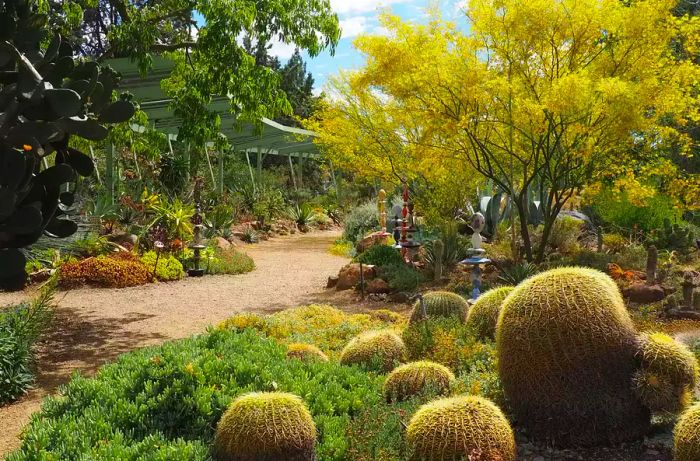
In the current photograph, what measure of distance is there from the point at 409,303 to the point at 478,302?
3.76 m

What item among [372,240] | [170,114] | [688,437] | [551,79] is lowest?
[688,437]

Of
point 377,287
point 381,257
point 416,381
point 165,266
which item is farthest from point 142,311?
point 416,381

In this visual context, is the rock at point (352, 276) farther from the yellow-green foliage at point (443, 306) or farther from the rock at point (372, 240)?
the yellow-green foliage at point (443, 306)

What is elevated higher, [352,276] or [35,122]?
[35,122]

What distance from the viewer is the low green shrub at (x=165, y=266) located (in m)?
11.4

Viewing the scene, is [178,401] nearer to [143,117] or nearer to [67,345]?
[67,345]

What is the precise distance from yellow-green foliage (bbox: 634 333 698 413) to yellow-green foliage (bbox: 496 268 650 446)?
7 centimetres

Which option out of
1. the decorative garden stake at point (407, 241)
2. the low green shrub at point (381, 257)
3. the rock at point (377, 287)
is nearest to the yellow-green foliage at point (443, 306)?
the rock at point (377, 287)

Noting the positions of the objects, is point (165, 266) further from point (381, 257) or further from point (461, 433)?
point (461, 433)

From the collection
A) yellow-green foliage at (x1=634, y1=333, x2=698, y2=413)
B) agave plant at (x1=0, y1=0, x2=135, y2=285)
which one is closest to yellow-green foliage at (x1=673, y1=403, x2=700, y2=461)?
yellow-green foliage at (x1=634, y1=333, x2=698, y2=413)

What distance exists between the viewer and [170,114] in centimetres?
1661

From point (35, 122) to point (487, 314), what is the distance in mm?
4662

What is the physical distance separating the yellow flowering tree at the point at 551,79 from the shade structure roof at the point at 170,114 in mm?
2833

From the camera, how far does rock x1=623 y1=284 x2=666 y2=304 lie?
27.8 ft
